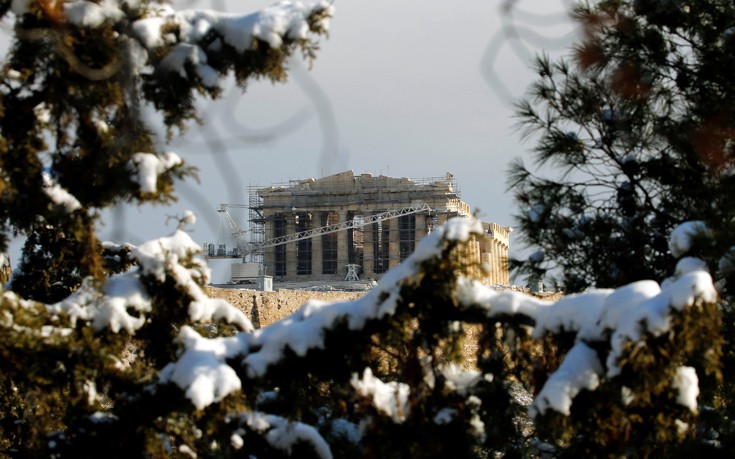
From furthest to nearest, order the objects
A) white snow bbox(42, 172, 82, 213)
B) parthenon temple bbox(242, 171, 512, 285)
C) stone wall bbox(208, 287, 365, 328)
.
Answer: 1. parthenon temple bbox(242, 171, 512, 285)
2. stone wall bbox(208, 287, 365, 328)
3. white snow bbox(42, 172, 82, 213)

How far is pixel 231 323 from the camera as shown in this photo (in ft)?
15.4

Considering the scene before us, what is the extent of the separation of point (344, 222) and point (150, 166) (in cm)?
5095

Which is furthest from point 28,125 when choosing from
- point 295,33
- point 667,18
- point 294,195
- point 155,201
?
point 294,195

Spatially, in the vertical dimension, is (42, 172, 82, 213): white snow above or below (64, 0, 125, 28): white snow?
below

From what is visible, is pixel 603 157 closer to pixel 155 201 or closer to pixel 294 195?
pixel 155 201

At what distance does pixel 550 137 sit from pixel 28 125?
256 cm

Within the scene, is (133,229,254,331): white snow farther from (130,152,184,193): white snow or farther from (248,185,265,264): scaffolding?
(248,185,265,264): scaffolding

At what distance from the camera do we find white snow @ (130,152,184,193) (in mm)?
3984

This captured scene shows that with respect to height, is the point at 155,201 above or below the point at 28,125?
below

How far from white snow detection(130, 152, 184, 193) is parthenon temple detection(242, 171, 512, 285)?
48811 millimetres

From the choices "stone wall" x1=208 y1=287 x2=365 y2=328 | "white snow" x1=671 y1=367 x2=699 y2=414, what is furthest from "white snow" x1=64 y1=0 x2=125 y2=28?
"stone wall" x1=208 y1=287 x2=365 y2=328

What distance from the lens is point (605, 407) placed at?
364cm

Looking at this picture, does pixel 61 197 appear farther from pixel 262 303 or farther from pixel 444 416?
pixel 262 303

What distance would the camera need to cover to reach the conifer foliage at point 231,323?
3.63 metres
